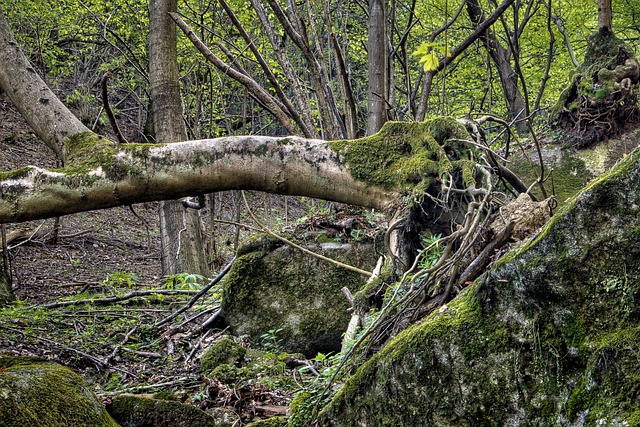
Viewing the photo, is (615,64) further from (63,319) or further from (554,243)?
(63,319)

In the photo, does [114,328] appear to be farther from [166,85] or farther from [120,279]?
[166,85]

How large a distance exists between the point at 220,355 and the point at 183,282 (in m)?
3.03

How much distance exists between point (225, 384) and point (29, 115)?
10.3 ft

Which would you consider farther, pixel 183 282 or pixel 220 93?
pixel 220 93

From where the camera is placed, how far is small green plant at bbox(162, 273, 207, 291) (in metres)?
7.61

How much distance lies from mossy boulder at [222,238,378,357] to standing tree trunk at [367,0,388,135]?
154cm

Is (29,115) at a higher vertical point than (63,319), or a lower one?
higher

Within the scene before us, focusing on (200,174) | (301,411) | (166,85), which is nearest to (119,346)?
(200,174)

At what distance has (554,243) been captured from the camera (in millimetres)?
2328

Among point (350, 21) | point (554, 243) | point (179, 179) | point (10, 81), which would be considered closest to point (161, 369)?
point (179, 179)

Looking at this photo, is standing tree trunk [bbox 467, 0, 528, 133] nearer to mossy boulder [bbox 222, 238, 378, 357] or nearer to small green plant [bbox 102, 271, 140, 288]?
mossy boulder [bbox 222, 238, 378, 357]

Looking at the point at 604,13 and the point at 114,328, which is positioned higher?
the point at 604,13

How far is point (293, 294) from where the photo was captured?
5.72m

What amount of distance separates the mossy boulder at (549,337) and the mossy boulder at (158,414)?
1.65m
